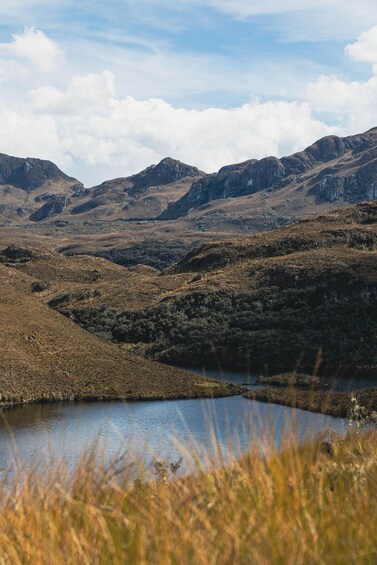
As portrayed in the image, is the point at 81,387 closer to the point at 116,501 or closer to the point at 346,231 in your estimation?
the point at 116,501

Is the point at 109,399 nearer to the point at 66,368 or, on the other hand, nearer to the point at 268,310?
the point at 66,368

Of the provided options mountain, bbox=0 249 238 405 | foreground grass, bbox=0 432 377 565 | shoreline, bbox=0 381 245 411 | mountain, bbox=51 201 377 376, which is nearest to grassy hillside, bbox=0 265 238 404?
mountain, bbox=0 249 238 405

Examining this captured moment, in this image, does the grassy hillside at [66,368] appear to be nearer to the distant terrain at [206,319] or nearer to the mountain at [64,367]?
the mountain at [64,367]

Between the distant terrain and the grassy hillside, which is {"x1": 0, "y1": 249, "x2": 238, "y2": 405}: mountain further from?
the distant terrain

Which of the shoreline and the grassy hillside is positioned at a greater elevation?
the grassy hillside

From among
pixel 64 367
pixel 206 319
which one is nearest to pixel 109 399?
pixel 64 367

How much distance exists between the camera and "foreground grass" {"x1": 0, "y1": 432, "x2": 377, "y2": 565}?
4.37 metres

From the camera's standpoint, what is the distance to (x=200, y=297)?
99.3 metres

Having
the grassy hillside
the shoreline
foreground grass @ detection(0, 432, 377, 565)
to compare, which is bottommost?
the shoreline

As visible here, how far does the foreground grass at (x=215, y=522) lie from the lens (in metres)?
4.37

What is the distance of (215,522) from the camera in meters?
5.16

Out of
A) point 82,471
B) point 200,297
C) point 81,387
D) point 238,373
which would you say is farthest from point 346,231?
point 82,471

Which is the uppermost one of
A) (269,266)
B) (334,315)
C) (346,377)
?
(269,266)

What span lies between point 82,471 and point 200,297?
92662 mm
